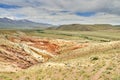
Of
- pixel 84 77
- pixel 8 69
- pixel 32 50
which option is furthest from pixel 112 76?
pixel 32 50

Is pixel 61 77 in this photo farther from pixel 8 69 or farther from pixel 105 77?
pixel 8 69

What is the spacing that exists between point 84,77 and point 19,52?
2400 centimetres

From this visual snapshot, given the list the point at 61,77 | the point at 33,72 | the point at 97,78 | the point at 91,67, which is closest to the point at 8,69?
the point at 33,72

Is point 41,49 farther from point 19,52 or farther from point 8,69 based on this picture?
point 8,69

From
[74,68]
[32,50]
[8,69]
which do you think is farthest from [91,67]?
[32,50]

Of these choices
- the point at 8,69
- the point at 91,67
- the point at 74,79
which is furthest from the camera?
the point at 8,69

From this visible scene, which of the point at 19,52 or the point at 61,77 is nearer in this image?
the point at 61,77

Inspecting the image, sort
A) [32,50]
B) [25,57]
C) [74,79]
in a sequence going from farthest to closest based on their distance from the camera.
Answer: [32,50] < [25,57] < [74,79]

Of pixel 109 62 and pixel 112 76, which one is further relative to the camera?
pixel 109 62

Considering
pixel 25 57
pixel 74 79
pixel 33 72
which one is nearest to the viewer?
pixel 74 79

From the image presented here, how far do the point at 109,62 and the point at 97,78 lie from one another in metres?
6.29

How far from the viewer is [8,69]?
45.2 m

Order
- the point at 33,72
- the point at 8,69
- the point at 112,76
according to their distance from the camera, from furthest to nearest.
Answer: the point at 8,69 → the point at 33,72 → the point at 112,76

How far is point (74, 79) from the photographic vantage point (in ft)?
113
